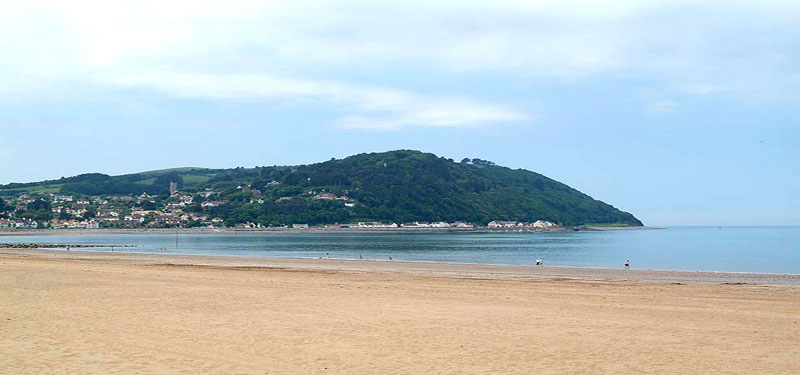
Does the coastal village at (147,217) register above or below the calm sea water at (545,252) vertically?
above

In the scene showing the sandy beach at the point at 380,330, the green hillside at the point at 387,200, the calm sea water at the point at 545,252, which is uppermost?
the green hillside at the point at 387,200

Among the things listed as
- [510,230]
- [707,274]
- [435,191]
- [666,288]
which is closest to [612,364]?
[666,288]

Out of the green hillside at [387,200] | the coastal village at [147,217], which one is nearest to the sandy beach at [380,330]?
the coastal village at [147,217]

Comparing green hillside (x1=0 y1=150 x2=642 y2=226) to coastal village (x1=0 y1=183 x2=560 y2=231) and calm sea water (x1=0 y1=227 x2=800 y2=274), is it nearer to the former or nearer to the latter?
coastal village (x1=0 y1=183 x2=560 y2=231)

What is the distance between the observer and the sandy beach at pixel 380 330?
948cm

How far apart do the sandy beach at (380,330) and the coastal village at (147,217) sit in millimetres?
142707

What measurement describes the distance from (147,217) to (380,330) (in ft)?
569

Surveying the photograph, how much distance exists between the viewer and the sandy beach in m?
9.48

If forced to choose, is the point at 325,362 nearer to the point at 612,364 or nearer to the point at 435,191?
the point at 612,364

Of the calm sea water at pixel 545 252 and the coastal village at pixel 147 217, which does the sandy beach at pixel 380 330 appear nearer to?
the calm sea water at pixel 545 252

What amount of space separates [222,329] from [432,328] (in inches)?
163

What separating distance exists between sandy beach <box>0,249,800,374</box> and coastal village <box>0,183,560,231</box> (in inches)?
5618

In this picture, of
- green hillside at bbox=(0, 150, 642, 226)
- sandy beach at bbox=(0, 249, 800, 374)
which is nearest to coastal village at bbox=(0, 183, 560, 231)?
green hillside at bbox=(0, 150, 642, 226)

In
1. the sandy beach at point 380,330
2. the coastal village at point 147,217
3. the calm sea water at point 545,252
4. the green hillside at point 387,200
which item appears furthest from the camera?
the green hillside at point 387,200
